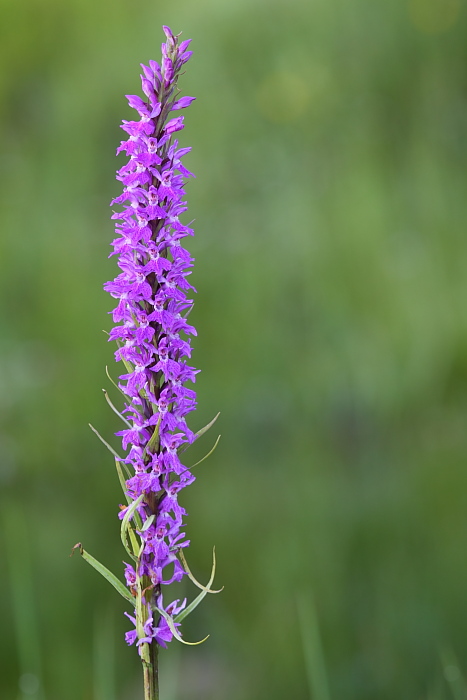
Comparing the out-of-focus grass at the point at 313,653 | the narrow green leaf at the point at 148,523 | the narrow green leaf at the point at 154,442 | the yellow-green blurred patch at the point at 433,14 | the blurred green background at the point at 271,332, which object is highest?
the yellow-green blurred patch at the point at 433,14

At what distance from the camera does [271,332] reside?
22.1 ft

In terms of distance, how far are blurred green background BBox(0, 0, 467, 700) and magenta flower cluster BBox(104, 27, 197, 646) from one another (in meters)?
3.43

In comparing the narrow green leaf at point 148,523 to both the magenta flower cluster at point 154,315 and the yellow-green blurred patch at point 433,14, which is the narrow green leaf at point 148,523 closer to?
the magenta flower cluster at point 154,315

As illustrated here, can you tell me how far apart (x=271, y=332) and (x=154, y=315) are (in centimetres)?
530

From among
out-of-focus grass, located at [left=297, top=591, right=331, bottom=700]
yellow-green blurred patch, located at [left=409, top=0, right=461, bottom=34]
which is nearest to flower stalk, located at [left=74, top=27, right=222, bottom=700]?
out-of-focus grass, located at [left=297, top=591, right=331, bottom=700]

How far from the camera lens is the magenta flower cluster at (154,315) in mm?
1455

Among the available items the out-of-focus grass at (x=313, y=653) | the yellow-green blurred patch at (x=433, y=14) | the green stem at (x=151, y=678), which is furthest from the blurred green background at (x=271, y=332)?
the green stem at (x=151, y=678)

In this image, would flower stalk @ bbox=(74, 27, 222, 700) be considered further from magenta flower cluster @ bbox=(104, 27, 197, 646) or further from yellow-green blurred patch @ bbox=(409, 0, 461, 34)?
yellow-green blurred patch @ bbox=(409, 0, 461, 34)

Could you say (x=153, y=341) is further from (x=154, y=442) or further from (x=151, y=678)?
(x=151, y=678)

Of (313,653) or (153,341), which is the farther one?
(313,653)

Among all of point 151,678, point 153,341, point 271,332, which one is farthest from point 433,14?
point 151,678

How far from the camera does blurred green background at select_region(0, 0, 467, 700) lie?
5227 millimetres

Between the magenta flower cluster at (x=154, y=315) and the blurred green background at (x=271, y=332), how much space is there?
11.3 feet

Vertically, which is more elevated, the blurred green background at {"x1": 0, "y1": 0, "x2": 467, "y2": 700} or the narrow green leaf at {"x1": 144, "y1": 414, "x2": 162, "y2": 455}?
the blurred green background at {"x1": 0, "y1": 0, "x2": 467, "y2": 700}
